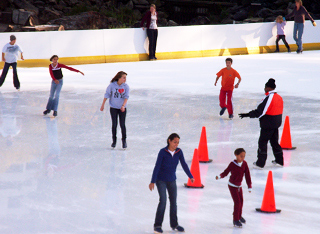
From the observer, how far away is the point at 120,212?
236 inches

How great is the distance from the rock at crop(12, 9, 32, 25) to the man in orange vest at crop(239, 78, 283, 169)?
2694 cm

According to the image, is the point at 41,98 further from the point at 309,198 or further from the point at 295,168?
the point at 309,198

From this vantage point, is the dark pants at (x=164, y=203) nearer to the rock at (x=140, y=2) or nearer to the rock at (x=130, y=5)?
the rock at (x=130, y=5)

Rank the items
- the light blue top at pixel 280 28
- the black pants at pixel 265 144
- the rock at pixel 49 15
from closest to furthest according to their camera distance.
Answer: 1. the black pants at pixel 265 144
2. the light blue top at pixel 280 28
3. the rock at pixel 49 15

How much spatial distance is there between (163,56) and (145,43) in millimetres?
953

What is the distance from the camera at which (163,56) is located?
70.8 feet

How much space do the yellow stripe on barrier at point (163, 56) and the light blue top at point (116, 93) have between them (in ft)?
35.5

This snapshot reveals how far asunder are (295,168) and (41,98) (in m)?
7.95

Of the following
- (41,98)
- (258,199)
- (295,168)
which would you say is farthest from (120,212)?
(41,98)

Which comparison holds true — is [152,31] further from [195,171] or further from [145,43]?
[195,171]

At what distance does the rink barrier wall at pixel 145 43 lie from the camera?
19000 mm

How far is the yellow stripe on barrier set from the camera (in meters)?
19.0

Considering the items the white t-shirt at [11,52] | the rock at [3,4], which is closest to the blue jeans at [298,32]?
the white t-shirt at [11,52]

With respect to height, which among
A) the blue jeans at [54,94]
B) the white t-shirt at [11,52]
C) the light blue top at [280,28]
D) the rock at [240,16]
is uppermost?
the rock at [240,16]
